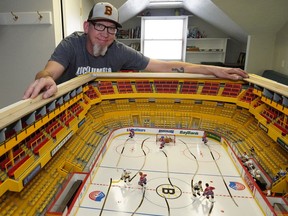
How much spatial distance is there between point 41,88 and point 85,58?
1.29 m

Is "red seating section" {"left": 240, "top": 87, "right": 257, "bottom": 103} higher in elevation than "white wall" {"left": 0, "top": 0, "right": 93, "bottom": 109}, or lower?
lower

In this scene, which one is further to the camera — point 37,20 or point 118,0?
point 118,0

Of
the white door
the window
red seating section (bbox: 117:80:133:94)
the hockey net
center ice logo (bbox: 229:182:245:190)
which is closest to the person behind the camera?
center ice logo (bbox: 229:182:245:190)

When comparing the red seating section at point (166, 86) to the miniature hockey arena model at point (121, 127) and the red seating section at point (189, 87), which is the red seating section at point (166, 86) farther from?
the red seating section at point (189, 87)

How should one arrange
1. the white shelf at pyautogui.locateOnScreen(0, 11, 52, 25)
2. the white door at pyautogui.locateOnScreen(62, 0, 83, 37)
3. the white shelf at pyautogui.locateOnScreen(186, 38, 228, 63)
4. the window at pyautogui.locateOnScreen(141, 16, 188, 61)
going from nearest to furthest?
the white shelf at pyautogui.locateOnScreen(0, 11, 52, 25), the white door at pyautogui.locateOnScreen(62, 0, 83, 37), the white shelf at pyautogui.locateOnScreen(186, 38, 228, 63), the window at pyautogui.locateOnScreen(141, 16, 188, 61)

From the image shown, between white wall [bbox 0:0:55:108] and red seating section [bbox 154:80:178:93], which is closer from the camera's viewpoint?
red seating section [bbox 154:80:178:93]

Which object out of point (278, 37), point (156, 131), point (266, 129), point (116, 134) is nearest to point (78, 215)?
point (116, 134)

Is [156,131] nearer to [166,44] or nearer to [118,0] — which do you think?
[118,0]

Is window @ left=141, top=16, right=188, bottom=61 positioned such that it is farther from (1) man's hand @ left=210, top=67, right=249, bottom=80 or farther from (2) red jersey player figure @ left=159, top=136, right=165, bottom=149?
(2) red jersey player figure @ left=159, top=136, right=165, bottom=149

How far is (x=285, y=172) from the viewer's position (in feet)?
6.86

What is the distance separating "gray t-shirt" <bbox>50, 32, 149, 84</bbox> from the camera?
9.43 feet

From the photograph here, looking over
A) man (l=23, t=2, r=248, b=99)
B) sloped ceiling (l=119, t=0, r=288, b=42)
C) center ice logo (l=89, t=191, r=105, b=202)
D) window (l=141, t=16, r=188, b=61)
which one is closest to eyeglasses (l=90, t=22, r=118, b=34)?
man (l=23, t=2, r=248, b=99)

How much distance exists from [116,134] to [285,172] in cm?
209

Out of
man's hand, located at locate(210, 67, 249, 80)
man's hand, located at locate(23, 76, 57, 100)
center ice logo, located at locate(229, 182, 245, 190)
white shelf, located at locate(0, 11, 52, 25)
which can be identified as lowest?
center ice logo, located at locate(229, 182, 245, 190)
